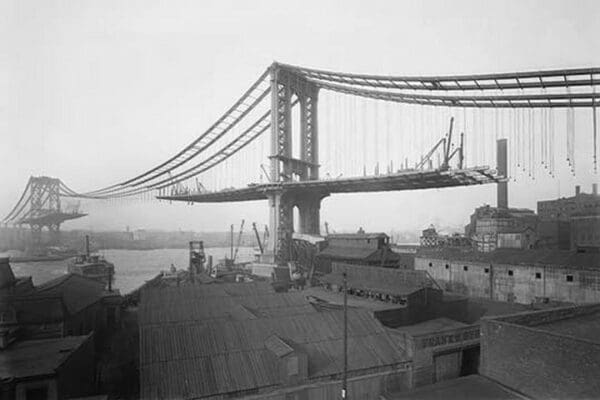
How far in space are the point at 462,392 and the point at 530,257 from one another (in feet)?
76.6

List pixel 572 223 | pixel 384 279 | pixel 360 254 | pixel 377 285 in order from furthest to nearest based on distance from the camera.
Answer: pixel 572 223 < pixel 360 254 < pixel 384 279 < pixel 377 285

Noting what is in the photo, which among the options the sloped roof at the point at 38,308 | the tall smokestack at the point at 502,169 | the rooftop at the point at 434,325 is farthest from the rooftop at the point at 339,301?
the tall smokestack at the point at 502,169

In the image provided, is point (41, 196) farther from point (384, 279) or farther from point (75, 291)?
point (384, 279)

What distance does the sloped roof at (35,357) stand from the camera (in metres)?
13.0

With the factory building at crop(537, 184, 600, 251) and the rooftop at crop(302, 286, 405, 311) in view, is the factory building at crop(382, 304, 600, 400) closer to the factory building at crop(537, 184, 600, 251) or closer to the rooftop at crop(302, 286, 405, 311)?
the rooftop at crop(302, 286, 405, 311)

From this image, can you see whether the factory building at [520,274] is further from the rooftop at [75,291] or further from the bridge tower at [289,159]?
the rooftop at [75,291]

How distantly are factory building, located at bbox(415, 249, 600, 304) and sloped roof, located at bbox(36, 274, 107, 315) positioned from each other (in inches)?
1222

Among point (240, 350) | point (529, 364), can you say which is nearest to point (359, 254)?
point (529, 364)

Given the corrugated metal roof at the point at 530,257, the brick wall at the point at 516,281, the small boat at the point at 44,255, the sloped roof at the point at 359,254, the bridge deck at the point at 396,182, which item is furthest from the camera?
the small boat at the point at 44,255

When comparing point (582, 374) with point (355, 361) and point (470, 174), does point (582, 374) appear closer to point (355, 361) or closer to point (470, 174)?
point (355, 361)

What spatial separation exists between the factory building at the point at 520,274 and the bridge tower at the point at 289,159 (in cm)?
1419

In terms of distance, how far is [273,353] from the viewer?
47.3ft

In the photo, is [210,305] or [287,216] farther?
[287,216]

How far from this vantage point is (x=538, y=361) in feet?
44.6
